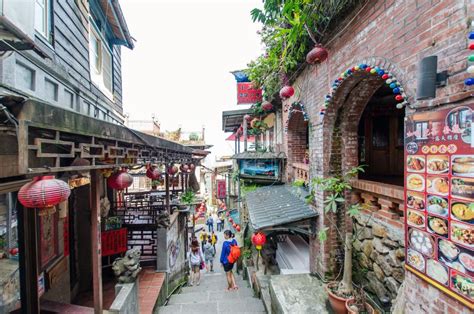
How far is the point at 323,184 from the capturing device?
4941 millimetres

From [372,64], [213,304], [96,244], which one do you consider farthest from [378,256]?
[96,244]

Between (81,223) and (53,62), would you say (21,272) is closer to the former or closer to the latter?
(81,223)

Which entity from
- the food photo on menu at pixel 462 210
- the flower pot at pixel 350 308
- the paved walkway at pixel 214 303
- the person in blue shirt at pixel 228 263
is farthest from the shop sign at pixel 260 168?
the food photo on menu at pixel 462 210

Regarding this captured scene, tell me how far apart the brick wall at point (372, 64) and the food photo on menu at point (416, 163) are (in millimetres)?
546

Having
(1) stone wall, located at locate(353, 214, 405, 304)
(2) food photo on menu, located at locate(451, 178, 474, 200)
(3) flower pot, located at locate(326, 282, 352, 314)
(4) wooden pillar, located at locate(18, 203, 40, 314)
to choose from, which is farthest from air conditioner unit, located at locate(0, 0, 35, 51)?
(3) flower pot, located at locate(326, 282, 352, 314)

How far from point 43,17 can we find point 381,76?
6785 mm

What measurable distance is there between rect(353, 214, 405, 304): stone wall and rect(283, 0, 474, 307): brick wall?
59cm

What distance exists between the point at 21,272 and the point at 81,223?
10.2 ft

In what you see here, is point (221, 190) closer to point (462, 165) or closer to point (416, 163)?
point (416, 163)

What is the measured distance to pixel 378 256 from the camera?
4164mm

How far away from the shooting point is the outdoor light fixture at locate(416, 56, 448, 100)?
2.52 metres

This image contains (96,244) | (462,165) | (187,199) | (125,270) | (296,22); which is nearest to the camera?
(462,165)

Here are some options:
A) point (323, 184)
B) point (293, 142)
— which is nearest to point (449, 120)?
point (323, 184)

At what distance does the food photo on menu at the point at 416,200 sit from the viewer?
280cm
